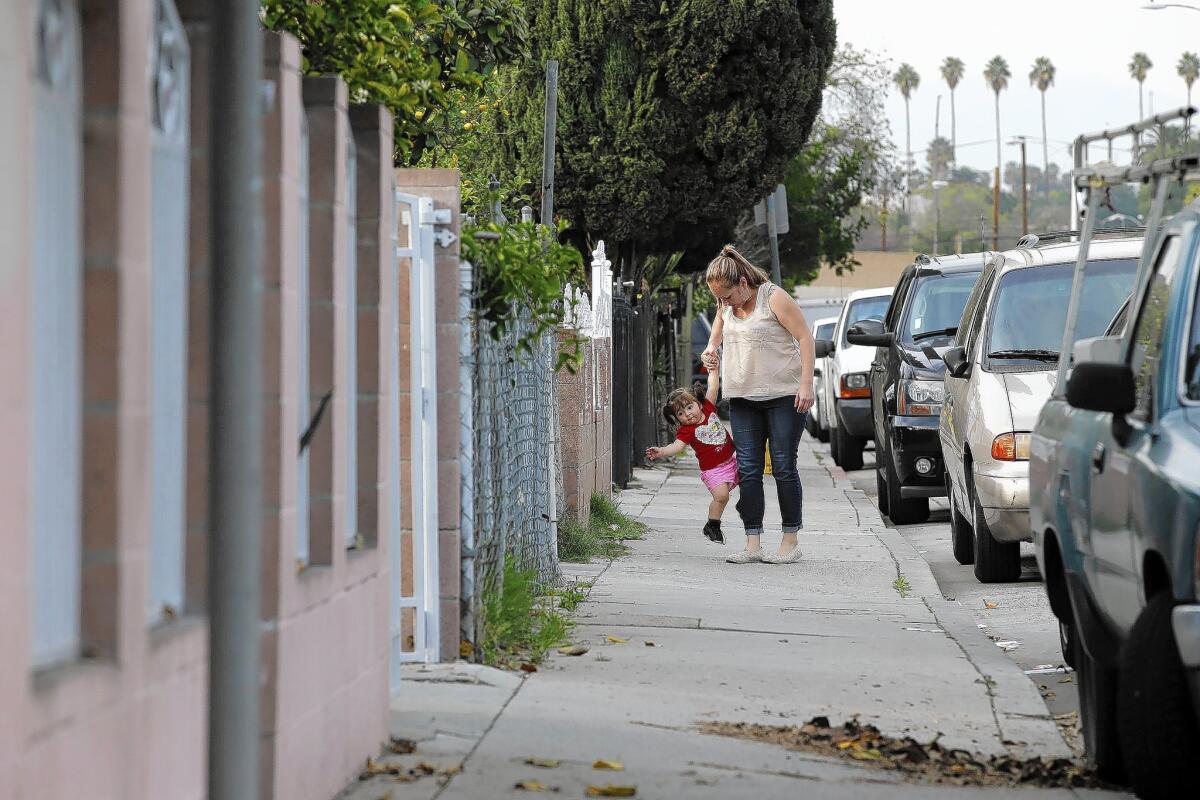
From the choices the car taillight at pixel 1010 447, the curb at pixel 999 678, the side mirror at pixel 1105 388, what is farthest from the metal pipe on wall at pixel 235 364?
the car taillight at pixel 1010 447

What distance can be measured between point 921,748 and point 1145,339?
4.75ft

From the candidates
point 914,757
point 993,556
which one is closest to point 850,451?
point 993,556

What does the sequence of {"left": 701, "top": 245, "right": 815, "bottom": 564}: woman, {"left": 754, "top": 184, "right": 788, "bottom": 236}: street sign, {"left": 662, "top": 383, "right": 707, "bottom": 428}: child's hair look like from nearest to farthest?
{"left": 701, "top": 245, "right": 815, "bottom": 564}: woman → {"left": 662, "top": 383, "right": 707, "bottom": 428}: child's hair → {"left": 754, "top": 184, "right": 788, "bottom": 236}: street sign

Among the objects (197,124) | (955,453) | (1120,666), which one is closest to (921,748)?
(1120,666)

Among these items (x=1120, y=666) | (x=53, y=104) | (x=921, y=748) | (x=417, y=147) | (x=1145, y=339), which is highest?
(x=417, y=147)

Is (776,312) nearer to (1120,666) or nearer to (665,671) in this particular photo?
(665,671)

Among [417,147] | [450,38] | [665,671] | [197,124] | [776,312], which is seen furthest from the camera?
[776,312]

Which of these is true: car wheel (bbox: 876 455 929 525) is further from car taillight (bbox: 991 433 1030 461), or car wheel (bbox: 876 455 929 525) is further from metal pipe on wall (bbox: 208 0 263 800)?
metal pipe on wall (bbox: 208 0 263 800)

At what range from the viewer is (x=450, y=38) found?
895 centimetres

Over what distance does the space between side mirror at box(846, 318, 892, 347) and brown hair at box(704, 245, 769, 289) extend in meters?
3.16

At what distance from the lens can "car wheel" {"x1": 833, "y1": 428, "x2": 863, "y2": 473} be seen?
66.7ft

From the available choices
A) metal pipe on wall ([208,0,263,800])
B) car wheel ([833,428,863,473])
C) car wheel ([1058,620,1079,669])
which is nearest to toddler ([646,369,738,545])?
car wheel ([1058,620,1079,669])

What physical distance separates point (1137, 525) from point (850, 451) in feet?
51.2

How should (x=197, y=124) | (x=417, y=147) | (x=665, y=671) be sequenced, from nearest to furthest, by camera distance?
1. (x=197, y=124)
2. (x=665, y=671)
3. (x=417, y=147)
